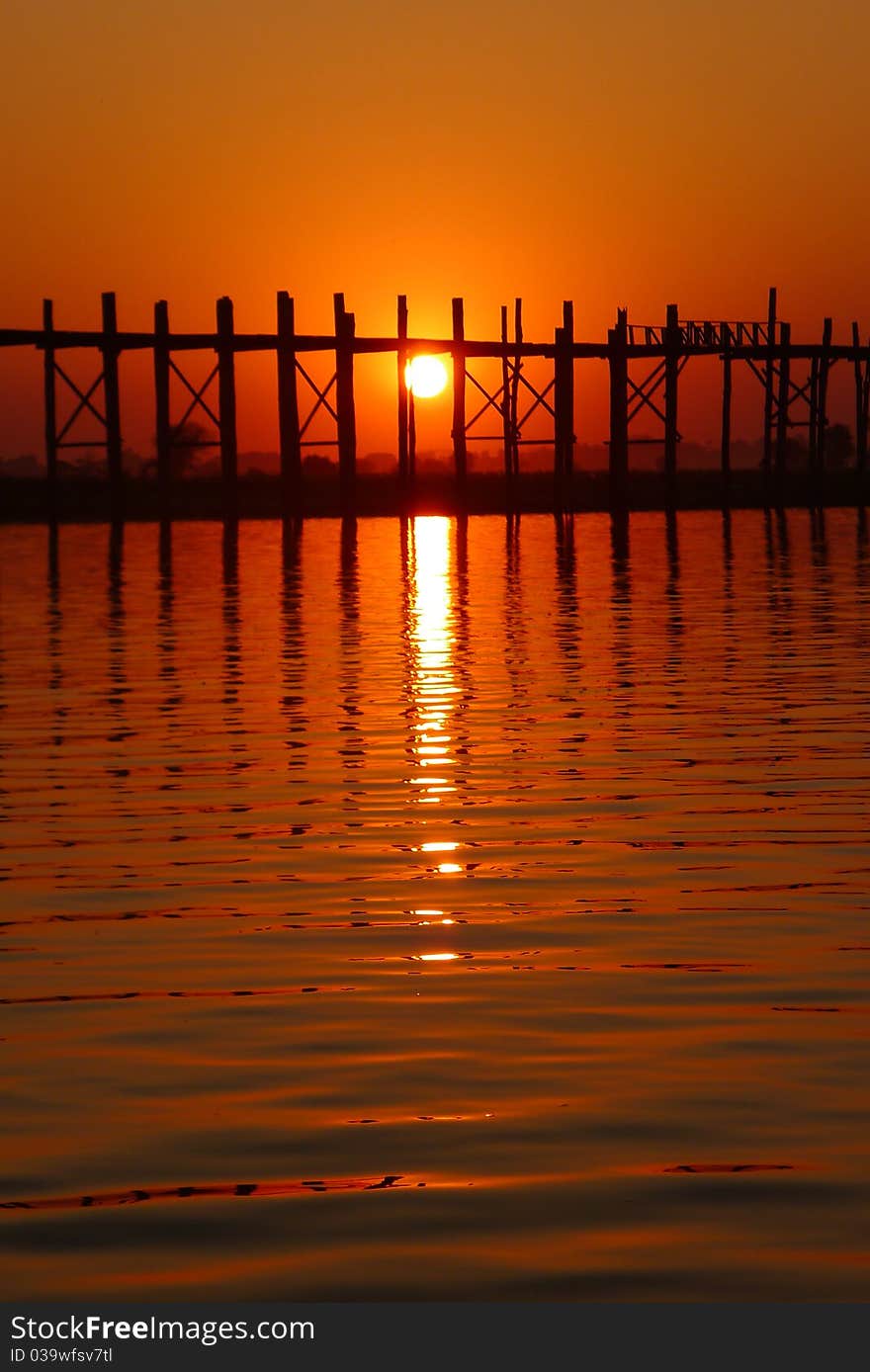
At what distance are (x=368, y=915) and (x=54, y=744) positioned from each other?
5553 millimetres

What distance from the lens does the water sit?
180 inches

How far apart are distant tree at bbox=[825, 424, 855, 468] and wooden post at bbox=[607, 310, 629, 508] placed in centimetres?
9644

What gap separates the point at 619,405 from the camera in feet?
181

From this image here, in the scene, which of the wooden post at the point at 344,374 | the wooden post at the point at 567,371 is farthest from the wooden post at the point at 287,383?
the wooden post at the point at 567,371

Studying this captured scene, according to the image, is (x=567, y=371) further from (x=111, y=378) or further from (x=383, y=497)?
(x=383, y=497)

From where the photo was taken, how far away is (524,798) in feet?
34.3

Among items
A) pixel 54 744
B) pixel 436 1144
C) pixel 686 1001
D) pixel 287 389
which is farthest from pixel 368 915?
pixel 287 389

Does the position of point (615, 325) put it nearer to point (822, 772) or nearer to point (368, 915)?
point (822, 772)

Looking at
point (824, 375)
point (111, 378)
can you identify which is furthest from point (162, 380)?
point (824, 375)

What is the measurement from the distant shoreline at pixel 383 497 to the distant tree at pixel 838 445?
35.6 m

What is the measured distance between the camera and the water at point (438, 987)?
15.0 ft

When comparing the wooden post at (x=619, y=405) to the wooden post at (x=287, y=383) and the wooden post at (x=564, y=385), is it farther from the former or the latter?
the wooden post at (x=287, y=383)

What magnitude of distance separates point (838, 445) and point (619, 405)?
103006 mm

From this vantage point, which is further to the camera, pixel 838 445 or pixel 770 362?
pixel 838 445
